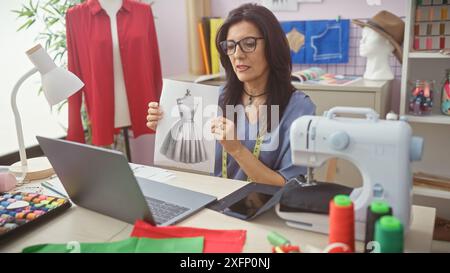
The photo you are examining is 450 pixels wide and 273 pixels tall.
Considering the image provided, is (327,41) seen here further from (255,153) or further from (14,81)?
(14,81)

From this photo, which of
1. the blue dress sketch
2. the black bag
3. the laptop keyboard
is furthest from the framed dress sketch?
the black bag

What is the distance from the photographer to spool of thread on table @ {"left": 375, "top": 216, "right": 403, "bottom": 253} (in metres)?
0.87

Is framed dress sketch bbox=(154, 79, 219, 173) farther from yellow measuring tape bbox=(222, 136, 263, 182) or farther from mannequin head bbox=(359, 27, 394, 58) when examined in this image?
mannequin head bbox=(359, 27, 394, 58)

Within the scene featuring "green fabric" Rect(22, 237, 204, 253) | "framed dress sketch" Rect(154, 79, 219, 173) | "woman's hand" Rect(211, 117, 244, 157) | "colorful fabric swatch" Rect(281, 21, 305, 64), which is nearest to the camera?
"green fabric" Rect(22, 237, 204, 253)

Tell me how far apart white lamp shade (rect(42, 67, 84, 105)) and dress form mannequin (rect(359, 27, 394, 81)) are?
5.53 feet

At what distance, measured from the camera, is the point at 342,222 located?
3.03 feet

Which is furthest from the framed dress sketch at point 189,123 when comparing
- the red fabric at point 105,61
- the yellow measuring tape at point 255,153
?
the red fabric at point 105,61

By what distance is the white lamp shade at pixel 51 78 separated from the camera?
143 centimetres

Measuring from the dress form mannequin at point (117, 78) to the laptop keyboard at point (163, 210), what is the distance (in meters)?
1.46

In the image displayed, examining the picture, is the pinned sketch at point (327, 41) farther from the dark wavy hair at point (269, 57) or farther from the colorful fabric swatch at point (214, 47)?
the dark wavy hair at point (269, 57)
